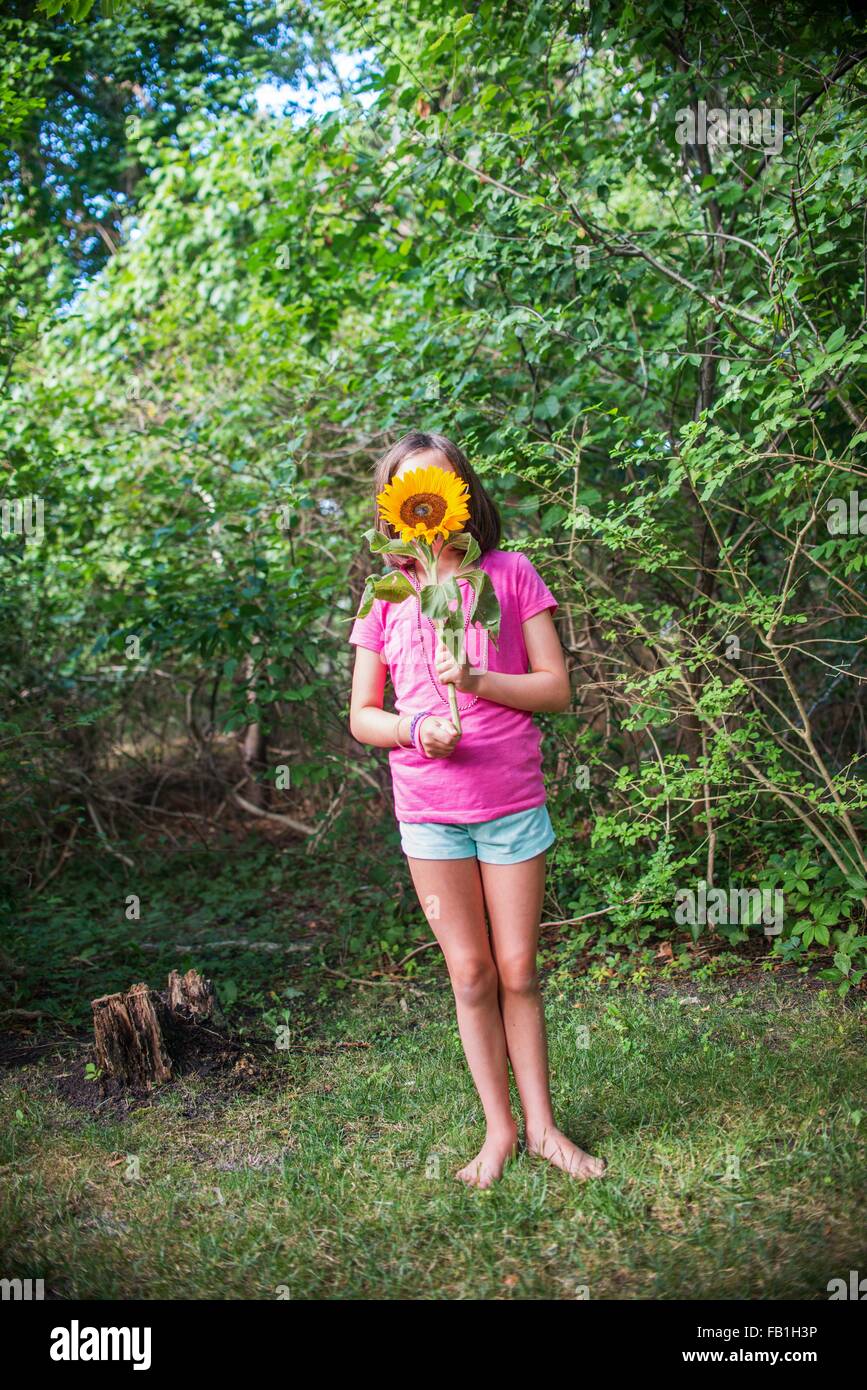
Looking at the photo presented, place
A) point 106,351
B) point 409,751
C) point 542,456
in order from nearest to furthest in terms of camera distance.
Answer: point 409,751 → point 542,456 → point 106,351

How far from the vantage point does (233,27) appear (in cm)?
1009

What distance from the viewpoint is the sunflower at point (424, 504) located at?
238cm

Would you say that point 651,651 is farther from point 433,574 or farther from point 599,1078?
point 433,574

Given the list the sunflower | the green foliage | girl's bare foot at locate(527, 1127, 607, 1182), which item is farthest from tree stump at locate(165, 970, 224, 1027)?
the sunflower

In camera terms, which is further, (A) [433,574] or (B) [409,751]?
(B) [409,751]

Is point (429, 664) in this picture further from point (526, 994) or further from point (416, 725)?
point (526, 994)

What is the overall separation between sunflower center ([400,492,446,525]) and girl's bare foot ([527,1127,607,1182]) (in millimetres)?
1497

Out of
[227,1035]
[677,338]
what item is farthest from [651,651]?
[227,1035]

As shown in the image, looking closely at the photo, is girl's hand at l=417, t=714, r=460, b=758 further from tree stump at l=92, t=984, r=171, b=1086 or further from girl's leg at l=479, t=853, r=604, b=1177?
tree stump at l=92, t=984, r=171, b=1086

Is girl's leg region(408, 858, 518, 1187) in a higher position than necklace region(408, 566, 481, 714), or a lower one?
lower

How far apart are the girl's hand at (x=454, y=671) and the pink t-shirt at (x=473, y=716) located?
0.16 metres

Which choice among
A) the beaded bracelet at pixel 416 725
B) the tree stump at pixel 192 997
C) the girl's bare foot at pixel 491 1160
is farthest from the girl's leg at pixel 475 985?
the tree stump at pixel 192 997

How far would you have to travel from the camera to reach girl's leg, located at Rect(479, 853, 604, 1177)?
2.58 meters

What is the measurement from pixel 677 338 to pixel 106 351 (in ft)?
16.9
